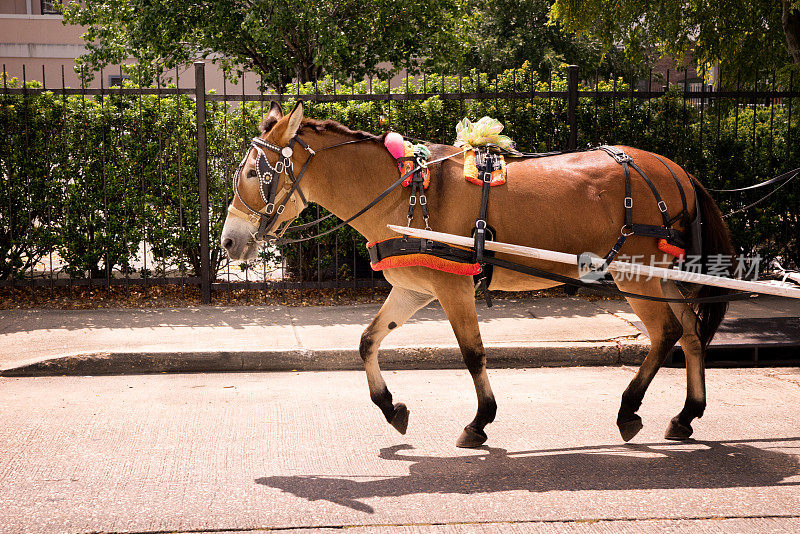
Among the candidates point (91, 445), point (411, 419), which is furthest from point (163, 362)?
point (411, 419)

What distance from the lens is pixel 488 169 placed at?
5211 millimetres

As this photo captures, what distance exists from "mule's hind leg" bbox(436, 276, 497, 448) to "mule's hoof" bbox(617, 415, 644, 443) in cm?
85

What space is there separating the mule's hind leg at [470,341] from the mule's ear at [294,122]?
4.38 ft

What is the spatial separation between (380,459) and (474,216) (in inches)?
63.3

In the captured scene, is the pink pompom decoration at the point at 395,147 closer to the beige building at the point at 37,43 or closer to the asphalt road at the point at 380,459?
the asphalt road at the point at 380,459

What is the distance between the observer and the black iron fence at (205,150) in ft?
31.7

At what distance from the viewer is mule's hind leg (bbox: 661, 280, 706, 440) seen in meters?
5.43

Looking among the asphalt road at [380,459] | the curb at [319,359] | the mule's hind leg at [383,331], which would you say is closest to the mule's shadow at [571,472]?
the asphalt road at [380,459]

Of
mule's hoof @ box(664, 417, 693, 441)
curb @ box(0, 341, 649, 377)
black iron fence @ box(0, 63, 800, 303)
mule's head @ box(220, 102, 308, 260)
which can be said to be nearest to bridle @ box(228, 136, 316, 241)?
mule's head @ box(220, 102, 308, 260)

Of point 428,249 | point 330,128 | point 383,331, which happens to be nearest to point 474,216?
point 428,249

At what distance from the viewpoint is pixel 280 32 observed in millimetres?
13391

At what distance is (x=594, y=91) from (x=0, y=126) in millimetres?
7013

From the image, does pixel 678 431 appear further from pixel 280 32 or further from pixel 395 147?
pixel 280 32

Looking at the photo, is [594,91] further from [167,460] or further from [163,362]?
[167,460]
